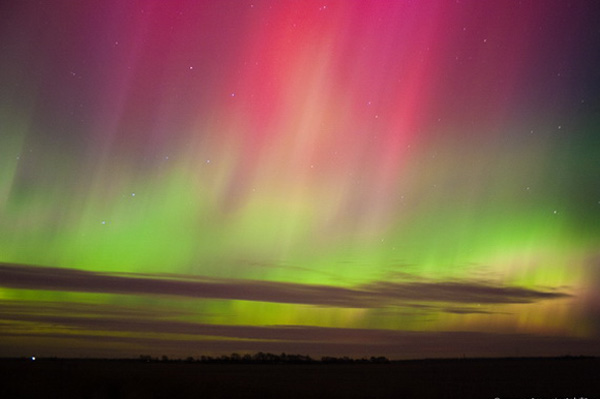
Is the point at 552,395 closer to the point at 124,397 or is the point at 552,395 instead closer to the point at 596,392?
the point at 596,392

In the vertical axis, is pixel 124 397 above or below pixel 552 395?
below

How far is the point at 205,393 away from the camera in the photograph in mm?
28953

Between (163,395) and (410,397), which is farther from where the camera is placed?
(410,397)

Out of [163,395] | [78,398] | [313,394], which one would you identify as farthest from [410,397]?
[78,398]

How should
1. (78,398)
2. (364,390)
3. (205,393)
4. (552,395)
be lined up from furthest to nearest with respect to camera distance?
(364,390) → (552,395) → (205,393) → (78,398)

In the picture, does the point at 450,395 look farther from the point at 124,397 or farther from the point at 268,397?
the point at 124,397

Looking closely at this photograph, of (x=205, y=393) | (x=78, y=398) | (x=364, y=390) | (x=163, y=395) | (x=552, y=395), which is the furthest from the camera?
(x=364, y=390)

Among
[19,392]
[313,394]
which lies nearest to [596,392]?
[313,394]

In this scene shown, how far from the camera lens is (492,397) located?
96.1ft

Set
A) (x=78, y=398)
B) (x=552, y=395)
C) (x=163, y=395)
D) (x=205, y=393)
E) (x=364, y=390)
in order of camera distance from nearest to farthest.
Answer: (x=78, y=398)
(x=163, y=395)
(x=205, y=393)
(x=552, y=395)
(x=364, y=390)

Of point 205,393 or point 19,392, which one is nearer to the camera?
point 19,392

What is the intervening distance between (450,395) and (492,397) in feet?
7.46

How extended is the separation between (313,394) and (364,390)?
485 cm

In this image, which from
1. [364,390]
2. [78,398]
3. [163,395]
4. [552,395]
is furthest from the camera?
[364,390]
